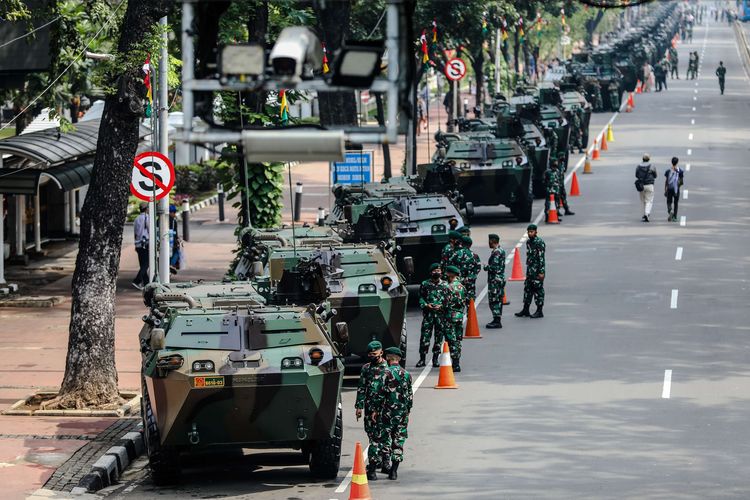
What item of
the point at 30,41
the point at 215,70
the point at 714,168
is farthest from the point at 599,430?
the point at 714,168

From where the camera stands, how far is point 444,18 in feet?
178

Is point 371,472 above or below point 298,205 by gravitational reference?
below

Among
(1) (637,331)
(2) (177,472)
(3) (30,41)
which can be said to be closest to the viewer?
(2) (177,472)

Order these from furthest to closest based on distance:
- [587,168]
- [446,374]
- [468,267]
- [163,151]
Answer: [587,168] → [163,151] → [468,267] → [446,374]

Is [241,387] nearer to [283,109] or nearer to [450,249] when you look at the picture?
[450,249]

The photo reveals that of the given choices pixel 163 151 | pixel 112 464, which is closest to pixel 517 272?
pixel 163 151

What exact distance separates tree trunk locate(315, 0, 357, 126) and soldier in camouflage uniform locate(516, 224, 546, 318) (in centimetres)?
1163

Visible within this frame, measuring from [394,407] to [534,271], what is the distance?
10.9 m

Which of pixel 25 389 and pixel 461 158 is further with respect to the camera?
pixel 461 158

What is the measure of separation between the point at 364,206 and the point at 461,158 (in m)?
9.34

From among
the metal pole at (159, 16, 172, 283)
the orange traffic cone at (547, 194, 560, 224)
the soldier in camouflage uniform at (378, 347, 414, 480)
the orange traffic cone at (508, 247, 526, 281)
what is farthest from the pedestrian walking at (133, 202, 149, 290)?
the soldier in camouflage uniform at (378, 347, 414, 480)

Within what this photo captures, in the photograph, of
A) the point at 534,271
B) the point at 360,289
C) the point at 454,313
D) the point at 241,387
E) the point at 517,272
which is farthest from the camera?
the point at 517,272

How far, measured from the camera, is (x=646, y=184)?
4081cm

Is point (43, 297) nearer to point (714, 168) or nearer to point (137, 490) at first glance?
point (137, 490)
